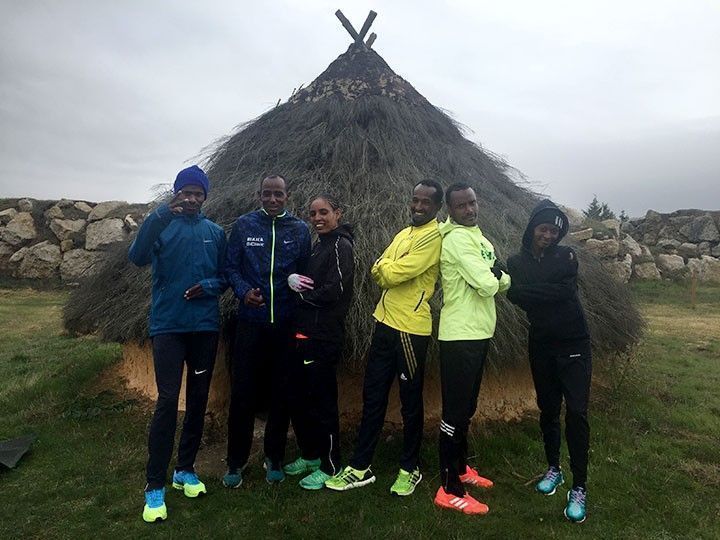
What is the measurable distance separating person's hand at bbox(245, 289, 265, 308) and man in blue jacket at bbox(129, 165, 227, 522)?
21 cm

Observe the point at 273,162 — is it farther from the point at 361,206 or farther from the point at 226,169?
the point at 361,206

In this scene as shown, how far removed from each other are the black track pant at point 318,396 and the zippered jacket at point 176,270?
59 cm

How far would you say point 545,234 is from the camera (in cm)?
321

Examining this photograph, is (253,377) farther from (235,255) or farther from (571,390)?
(571,390)

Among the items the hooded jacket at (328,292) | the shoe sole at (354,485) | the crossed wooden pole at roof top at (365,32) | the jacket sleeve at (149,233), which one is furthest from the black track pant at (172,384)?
the crossed wooden pole at roof top at (365,32)

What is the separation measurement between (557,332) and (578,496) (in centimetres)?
98

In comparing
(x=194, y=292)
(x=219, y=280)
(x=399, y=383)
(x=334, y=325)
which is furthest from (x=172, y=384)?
(x=399, y=383)

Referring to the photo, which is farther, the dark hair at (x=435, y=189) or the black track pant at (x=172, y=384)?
the dark hair at (x=435, y=189)

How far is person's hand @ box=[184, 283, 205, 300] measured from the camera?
3135 millimetres

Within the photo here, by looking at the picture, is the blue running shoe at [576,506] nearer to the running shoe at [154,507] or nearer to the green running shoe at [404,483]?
the green running shoe at [404,483]

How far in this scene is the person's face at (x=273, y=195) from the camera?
336 cm

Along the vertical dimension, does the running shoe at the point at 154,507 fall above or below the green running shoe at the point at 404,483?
below

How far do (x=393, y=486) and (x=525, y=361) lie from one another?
72.8 inches

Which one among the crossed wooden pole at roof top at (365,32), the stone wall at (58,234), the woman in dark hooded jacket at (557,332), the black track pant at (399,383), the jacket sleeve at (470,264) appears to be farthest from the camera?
the stone wall at (58,234)
